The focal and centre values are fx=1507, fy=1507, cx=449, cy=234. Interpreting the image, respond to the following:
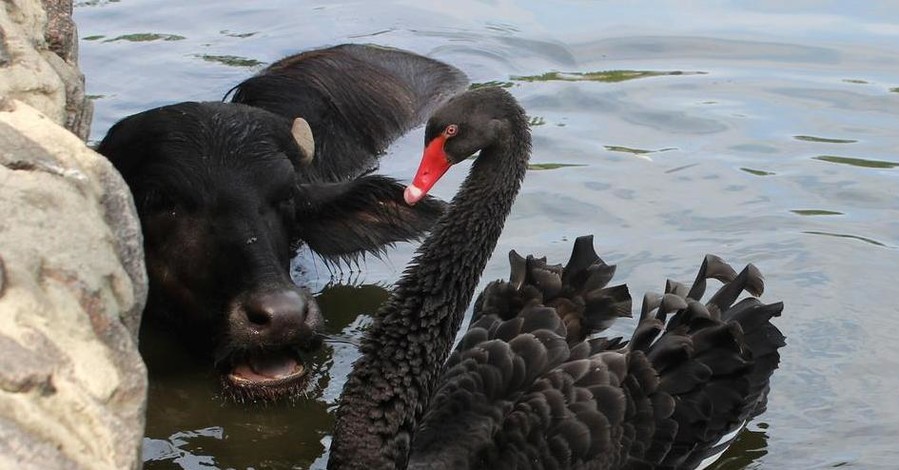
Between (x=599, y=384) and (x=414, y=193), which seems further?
(x=414, y=193)

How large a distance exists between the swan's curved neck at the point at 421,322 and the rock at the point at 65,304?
1.77 meters

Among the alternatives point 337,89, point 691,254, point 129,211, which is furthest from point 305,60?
point 129,211

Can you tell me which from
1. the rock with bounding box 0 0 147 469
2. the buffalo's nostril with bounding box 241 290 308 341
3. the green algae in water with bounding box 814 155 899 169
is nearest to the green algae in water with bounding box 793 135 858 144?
the green algae in water with bounding box 814 155 899 169

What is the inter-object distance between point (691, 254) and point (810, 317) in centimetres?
88

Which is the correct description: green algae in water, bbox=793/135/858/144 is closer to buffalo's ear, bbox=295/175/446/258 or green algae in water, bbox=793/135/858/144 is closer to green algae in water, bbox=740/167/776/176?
green algae in water, bbox=740/167/776/176

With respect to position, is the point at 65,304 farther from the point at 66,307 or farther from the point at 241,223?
the point at 241,223

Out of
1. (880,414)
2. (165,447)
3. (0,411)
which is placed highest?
(0,411)

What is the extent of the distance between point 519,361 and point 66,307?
2.74 metres

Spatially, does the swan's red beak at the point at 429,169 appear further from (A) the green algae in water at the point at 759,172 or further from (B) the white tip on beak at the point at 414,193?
(A) the green algae in water at the point at 759,172

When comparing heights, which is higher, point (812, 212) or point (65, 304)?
point (65, 304)

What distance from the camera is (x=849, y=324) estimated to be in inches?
291

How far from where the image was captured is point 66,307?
3.63 meters

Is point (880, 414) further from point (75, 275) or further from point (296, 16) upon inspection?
point (296, 16)

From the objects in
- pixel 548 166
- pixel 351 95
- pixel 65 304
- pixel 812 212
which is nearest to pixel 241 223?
pixel 65 304
